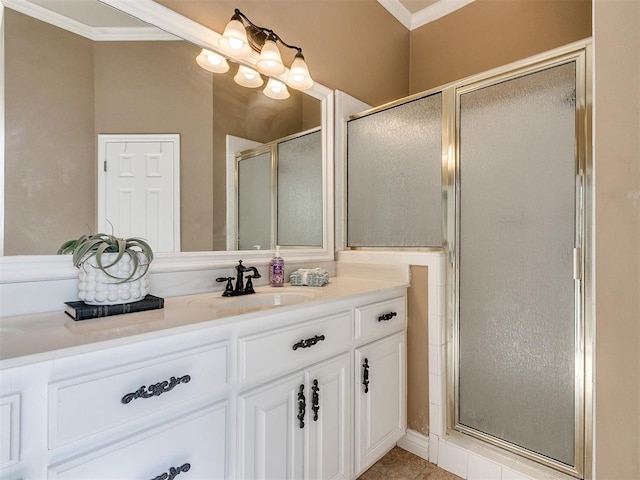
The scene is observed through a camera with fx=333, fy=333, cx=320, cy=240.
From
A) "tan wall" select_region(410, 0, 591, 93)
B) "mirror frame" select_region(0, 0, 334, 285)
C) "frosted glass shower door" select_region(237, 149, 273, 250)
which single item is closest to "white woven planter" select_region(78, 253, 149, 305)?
"mirror frame" select_region(0, 0, 334, 285)

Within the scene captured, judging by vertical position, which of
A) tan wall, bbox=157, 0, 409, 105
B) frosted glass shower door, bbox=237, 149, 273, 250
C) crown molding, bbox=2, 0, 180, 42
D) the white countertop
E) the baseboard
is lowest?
the baseboard

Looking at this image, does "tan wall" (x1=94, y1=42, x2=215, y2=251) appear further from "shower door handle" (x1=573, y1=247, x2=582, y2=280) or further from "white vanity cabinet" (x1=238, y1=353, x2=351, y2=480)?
"shower door handle" (x1=573, y1=247, x2=582, y2=280)

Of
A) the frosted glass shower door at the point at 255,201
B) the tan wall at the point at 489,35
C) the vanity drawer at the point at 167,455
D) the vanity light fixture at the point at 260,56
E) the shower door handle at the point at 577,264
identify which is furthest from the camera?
the tan wall at the point at 489,35

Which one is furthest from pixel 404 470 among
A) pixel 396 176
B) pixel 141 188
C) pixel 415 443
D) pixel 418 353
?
pixel 141 188

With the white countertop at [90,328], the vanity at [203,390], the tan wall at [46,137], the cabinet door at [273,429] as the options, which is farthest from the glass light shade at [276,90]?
the cabinet door at [273,429]

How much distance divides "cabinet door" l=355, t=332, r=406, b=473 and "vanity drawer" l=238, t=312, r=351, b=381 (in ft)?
0.56

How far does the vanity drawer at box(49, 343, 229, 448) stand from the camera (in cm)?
67

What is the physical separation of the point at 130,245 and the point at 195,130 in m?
0.62

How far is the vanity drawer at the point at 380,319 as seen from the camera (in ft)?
4.53

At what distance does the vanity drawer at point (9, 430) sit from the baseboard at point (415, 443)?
1616 millimetres

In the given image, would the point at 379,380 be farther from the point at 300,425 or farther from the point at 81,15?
the point at 81,15

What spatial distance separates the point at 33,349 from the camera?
67 cm

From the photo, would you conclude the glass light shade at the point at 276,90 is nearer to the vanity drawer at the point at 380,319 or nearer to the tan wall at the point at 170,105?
the tan wall at the point at 170,105

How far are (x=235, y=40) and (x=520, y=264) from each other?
1.58 metres
